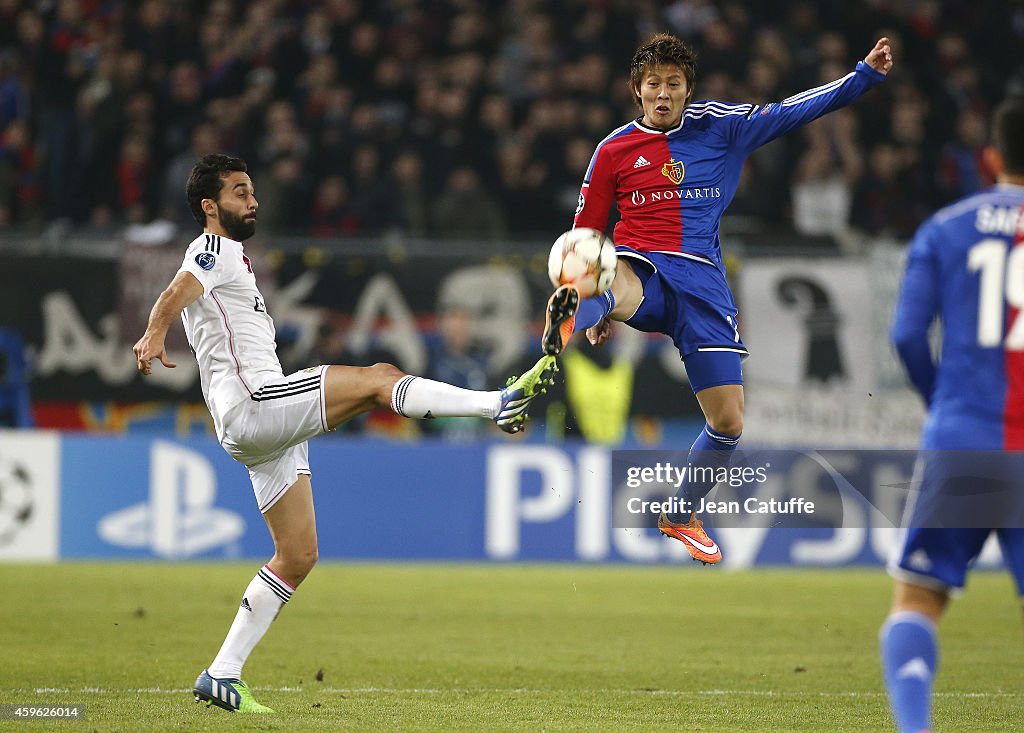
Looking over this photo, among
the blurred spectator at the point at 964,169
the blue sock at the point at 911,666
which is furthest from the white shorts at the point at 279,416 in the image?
the blurred spectator at the point at 964,169

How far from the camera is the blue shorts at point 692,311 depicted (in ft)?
24.3

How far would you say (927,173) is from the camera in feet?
53.7

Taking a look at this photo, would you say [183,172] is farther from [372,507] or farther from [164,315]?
[164,315]

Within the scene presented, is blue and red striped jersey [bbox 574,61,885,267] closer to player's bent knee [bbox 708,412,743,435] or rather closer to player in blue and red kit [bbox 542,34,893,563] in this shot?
player in blue and red kit [bbox 542,34,893,563]

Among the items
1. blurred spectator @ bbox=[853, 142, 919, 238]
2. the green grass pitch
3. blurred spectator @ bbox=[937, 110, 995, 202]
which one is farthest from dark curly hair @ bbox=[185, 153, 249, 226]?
blurred spectator @ bbox=[937, 110, 995, 202]

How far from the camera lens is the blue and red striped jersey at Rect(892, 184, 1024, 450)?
15.3 ft

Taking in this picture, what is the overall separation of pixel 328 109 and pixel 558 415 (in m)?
4.39

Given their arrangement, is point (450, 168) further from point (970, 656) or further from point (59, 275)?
point (970, 656)

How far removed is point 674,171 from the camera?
7.41m

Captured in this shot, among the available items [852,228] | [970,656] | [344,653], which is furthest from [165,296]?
[852,228]

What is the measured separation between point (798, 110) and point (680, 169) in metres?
0.63

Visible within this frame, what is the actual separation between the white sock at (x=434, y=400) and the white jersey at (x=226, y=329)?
66 cm

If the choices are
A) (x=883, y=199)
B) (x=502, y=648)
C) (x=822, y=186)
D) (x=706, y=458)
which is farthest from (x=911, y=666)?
(x=883, y=199)

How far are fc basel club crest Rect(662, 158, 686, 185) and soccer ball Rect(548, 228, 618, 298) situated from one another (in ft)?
2.00
